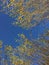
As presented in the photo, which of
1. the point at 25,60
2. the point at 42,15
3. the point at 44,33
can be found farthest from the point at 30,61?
the point at 42,15

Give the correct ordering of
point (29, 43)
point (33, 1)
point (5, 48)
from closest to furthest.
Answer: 1. point (33, 1)
2. point (29, 43)
3. point (5, 48)

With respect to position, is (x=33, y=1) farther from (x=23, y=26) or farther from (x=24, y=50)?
(x=24, y=50)

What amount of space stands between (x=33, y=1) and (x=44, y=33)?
→ 31.9 inches

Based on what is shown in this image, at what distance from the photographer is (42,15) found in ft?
17.5

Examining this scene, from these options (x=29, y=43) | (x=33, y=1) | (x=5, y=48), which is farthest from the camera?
(x=5, y=48)

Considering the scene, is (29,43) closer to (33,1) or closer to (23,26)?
(23,26)

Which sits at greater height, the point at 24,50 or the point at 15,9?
the point at 15,9

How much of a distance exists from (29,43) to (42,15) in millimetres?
704

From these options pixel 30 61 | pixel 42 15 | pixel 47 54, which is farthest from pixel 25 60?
pixel 42 15

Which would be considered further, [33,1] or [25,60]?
[25,60]

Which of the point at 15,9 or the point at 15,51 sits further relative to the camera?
the point at 15,51

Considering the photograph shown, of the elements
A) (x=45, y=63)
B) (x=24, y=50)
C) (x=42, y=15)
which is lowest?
(x=45, y=63)

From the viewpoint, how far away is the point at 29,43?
→ 5570mm

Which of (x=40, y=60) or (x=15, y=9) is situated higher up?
(x=15, y=9)
